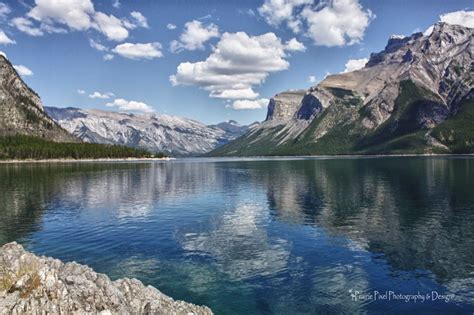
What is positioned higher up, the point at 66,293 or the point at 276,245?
the point at 66,293

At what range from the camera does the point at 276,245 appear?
184 feet

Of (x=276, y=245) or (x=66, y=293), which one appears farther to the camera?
(x=276, y=245)

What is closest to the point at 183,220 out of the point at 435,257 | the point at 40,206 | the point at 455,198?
the point at 40,206

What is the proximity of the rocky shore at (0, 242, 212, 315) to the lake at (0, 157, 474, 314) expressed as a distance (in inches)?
289

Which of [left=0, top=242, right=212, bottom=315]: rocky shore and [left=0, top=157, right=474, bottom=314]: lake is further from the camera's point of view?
[left=0, top=157, right=474, bottom=314]: lake

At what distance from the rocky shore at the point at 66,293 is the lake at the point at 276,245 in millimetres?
7333

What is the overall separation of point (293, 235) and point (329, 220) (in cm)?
1432

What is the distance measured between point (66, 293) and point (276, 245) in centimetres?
3441

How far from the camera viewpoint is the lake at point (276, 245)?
3765cm

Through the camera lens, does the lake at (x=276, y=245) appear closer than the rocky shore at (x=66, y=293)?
No

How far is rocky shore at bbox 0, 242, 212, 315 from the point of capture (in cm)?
2642

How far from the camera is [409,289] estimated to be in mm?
38938

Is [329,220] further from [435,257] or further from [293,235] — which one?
[435,257]

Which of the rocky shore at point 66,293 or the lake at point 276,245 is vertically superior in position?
the rocky shore at point 66,293
